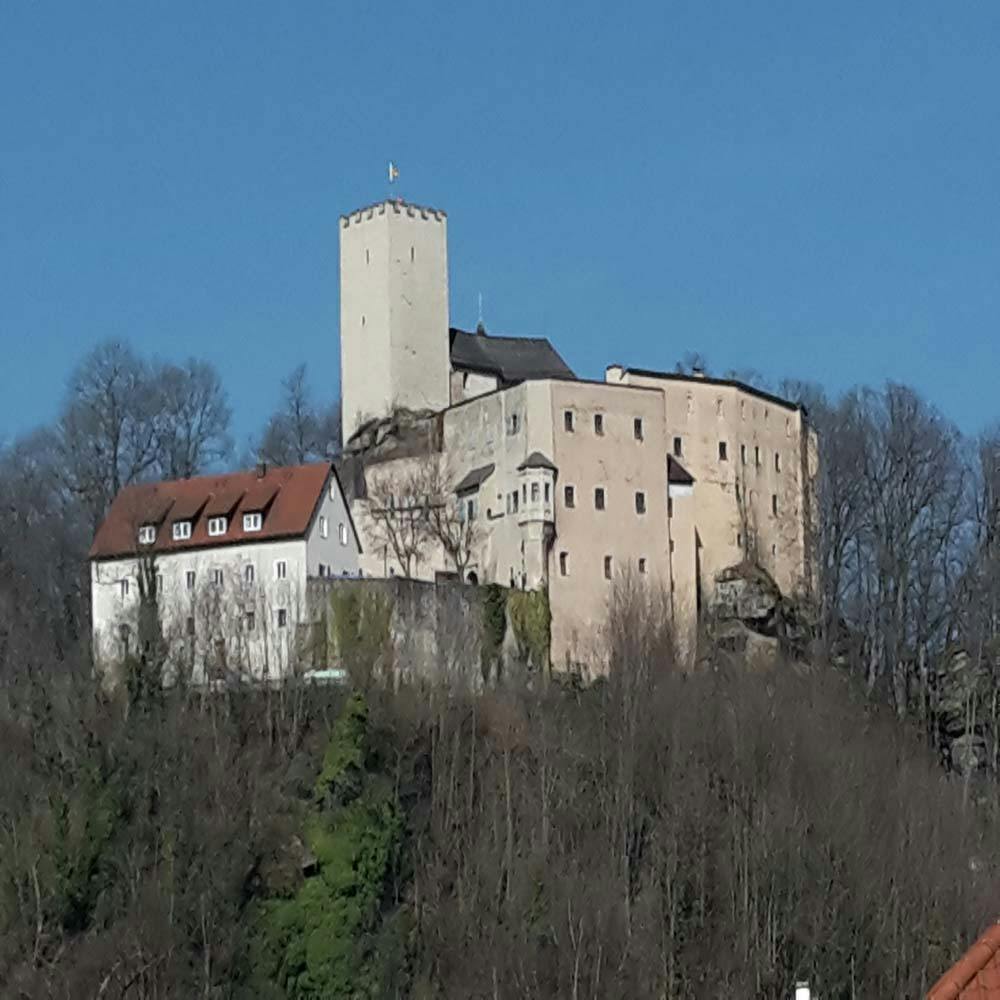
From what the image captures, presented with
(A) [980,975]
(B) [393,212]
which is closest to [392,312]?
(B) [393,212]

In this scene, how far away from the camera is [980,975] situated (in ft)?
37.8

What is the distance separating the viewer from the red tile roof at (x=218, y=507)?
5875 centimetres

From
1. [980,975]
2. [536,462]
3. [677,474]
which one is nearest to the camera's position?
[980,975]

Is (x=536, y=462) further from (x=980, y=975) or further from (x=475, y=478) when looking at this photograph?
(x=980, y=975)

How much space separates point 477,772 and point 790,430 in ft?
82.4

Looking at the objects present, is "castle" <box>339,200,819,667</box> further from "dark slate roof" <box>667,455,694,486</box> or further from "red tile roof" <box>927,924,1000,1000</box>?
"red tile roof" <box>927,924,1000,1000</box>

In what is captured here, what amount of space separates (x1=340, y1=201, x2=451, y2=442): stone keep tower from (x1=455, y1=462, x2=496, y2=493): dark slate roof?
173 inches

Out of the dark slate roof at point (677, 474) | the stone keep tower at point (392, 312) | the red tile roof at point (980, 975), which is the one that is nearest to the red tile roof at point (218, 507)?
the stone keep tower at point (392, 312)

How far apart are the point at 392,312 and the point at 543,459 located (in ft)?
31.6

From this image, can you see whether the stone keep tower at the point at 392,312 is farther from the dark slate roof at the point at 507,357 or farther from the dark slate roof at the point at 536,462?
the dark slate roof at the point at 536,462

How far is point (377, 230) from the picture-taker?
69938 millimetres

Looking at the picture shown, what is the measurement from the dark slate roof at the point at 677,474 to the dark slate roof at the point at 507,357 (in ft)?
17.6

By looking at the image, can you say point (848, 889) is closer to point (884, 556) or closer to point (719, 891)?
point (719, 891)

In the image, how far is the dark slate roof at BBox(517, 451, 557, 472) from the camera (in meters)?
61.4
